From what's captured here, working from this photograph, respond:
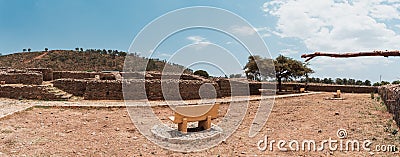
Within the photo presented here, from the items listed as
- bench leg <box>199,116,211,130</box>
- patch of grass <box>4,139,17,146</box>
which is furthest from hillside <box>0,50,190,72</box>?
bench leg <box>199,116,211,130</box>

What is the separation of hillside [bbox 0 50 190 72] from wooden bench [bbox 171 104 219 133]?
3489 cm

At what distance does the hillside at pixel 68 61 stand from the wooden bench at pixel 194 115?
3489 centimetres

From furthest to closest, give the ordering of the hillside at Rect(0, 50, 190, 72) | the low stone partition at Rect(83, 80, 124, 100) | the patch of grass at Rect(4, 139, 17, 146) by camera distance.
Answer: the hillside at Rect(0, 50, 190, 72) < the low stone partition at Rect(83, 80, 124, 100) < the patch of grass at Rect(4, 139, 17, 146)

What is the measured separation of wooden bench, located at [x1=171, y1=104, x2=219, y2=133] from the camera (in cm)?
662

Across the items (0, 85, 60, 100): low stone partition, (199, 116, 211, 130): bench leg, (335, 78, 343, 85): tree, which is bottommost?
(199, 116, 211, 130): bench leg

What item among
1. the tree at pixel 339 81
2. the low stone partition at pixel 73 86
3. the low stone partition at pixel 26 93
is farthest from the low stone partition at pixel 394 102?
the tree at pixel 339 81

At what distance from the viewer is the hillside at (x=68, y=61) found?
1576 inches

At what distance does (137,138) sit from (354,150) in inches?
177

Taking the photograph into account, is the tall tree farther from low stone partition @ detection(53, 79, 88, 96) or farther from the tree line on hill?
low stone partition @ detection(53, 79, 88, 96)

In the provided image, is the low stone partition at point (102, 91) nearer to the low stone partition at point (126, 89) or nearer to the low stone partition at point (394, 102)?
the low stone partition at point (126, 89)

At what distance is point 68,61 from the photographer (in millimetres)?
Result: 42625

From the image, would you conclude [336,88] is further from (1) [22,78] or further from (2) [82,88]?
Answer: (1) [22,78]

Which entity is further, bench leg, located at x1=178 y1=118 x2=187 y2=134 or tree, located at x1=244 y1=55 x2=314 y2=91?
tree, located at x1=244 y1=55 x2=314 y2=91

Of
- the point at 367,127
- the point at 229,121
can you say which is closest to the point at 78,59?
the point at 229,121
